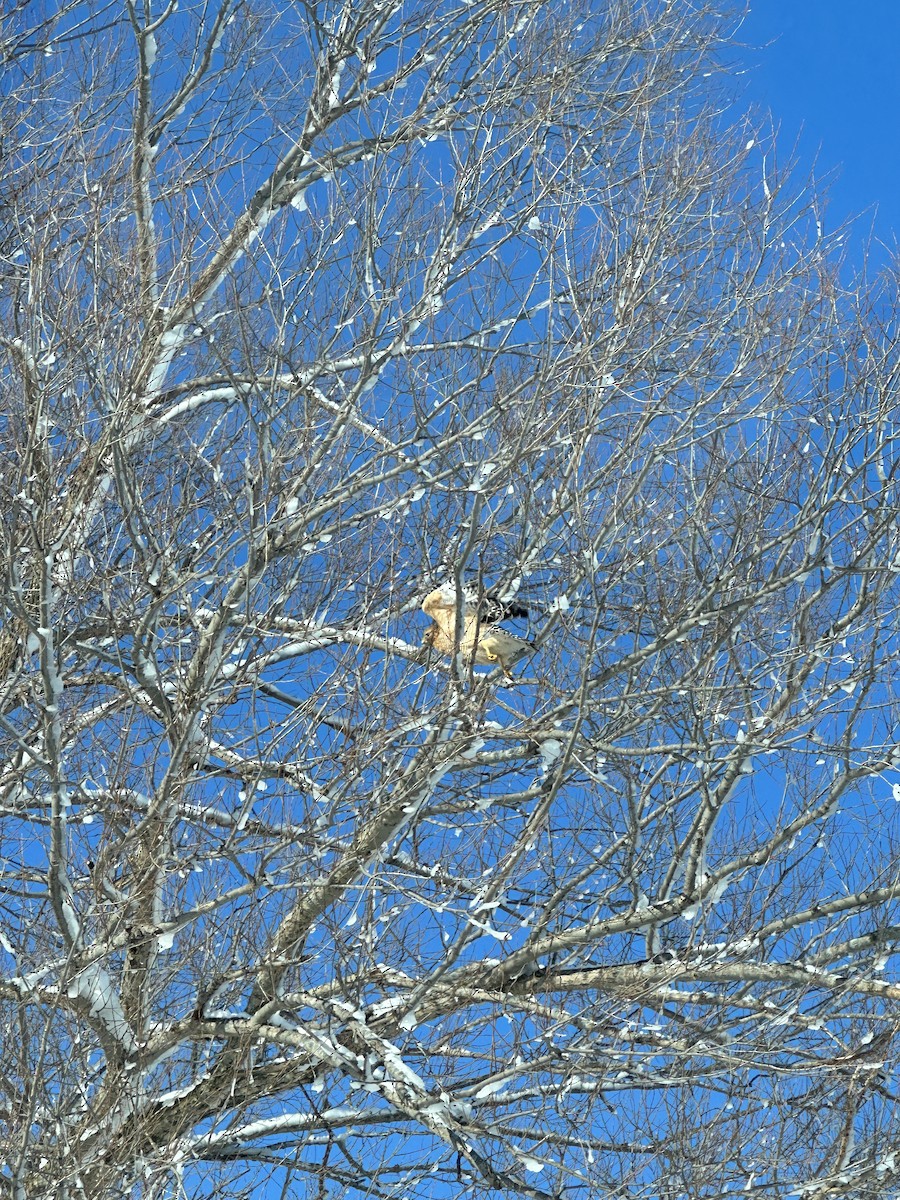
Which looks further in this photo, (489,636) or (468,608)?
(468,608)

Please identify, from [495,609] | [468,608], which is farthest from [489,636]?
[468,608]

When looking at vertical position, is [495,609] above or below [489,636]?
above

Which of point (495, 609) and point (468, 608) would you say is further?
point (468, 608)

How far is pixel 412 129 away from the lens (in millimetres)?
8930

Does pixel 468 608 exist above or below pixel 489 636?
above

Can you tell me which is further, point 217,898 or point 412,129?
point 412,129

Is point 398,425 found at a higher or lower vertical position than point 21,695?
higher

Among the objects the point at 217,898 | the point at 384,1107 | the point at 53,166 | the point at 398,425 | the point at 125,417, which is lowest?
the point at 384,1107

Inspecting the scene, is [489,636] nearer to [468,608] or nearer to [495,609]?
[495,609]

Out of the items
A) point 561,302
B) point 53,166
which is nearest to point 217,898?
point 561,302

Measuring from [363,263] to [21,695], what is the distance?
2930 millimetres

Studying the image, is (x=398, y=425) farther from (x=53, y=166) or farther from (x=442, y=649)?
(x=53, y=166)

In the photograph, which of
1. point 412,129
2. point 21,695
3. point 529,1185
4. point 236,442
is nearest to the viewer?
point 529,1185

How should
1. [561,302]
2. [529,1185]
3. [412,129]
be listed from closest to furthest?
[529,1185] < [561,302] < [412,129]
